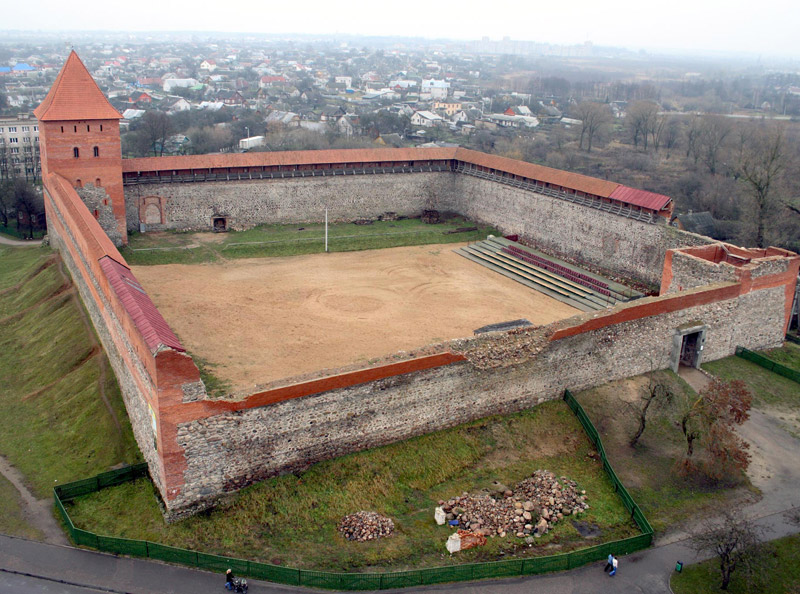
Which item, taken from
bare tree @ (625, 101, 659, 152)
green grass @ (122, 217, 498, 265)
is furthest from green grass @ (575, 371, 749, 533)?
bare tree @ (625, 101, 659, 152)

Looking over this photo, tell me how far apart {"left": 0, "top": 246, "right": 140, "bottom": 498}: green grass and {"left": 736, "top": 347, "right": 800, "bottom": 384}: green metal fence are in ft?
66.3

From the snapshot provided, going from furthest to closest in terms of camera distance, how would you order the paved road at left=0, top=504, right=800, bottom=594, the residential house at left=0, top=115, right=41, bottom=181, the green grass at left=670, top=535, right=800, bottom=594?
1. the residential house at left=0, top=115, right=41, bottom=181
2. the green grass at left=670, top=535, right=800, bottom=594
3. the paved road at left=0, top=504, right=800, bottom=594

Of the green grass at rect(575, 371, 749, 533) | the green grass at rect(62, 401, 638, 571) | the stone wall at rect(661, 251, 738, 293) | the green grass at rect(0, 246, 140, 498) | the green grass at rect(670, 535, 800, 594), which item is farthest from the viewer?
the stone wall at rect(661, 251, 738, 293)

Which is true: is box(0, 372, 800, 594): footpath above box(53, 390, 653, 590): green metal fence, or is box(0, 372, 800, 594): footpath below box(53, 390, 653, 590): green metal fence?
below

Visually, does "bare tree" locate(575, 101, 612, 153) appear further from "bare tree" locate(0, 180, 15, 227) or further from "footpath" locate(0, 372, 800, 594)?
"footpath" locate(0, 372, 800, 594)

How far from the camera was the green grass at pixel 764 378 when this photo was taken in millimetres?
22766

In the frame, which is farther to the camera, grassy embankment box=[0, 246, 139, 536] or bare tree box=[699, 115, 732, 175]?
bare tree box=[699, 115, 732, 175]

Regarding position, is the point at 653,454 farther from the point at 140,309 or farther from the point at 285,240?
the point at 285,240

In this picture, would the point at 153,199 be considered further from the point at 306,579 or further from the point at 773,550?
the point at 773,550

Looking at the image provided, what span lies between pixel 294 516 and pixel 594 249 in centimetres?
2101

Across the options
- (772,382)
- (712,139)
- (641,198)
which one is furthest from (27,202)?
(712,139)

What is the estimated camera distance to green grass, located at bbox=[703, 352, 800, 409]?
2277 cm

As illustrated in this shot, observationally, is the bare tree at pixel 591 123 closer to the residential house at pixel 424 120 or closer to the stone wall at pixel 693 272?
the residential house at pixel 424 120

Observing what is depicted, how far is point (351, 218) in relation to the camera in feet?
126
